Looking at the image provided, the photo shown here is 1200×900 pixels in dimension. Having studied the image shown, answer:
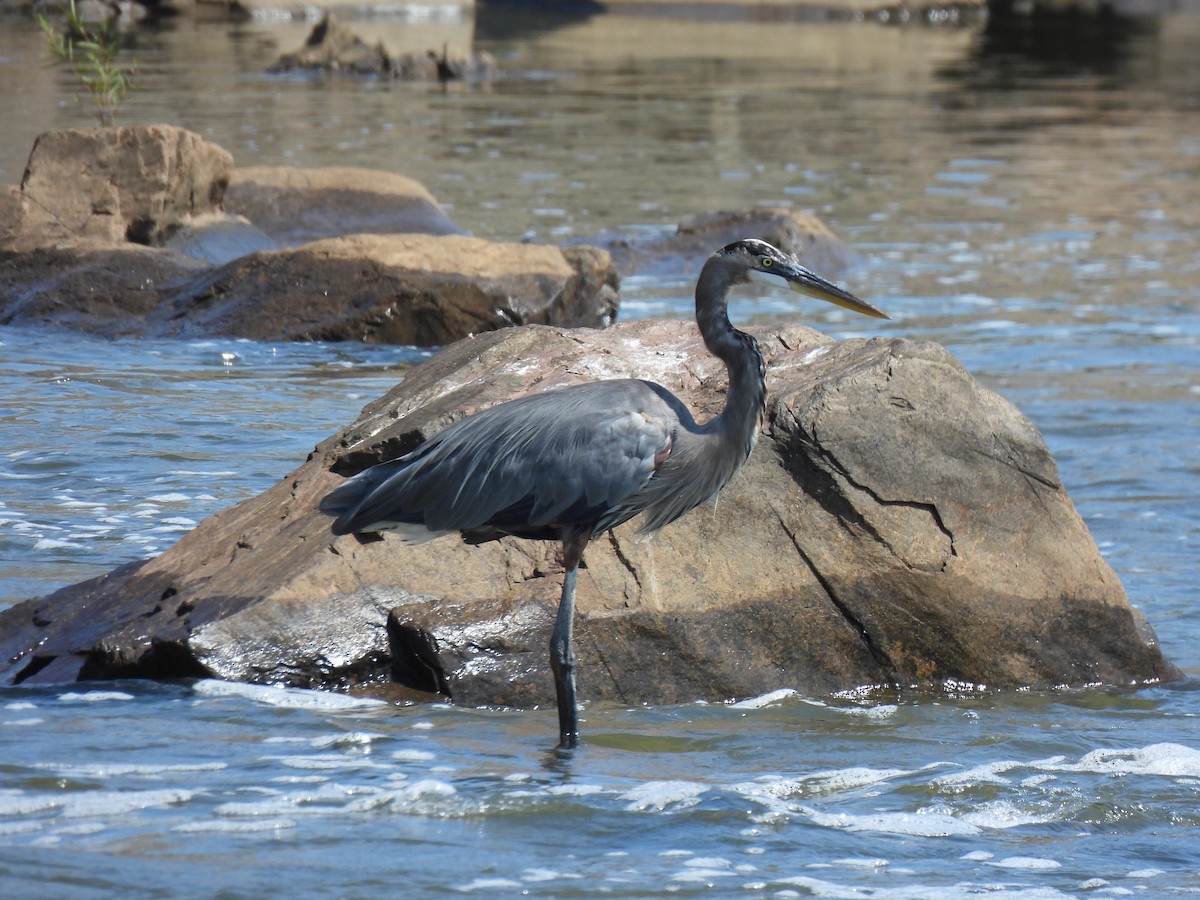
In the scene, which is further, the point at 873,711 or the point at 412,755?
the point at 873,711

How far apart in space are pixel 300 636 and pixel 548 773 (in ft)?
3.54

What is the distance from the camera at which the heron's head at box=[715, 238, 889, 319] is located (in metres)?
5.56

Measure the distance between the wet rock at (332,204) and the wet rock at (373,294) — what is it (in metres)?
3.97

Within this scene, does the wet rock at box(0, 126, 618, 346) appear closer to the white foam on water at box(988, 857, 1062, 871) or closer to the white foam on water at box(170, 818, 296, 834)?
the white foam on water at box(170, 818, 296, 834)

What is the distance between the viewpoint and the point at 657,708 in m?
5.58

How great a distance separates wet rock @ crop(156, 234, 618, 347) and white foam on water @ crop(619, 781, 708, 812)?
6.78 meters

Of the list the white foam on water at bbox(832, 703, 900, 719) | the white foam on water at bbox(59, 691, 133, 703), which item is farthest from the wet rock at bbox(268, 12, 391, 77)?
the white foam on water at bbox(832, 703, 900, 719)

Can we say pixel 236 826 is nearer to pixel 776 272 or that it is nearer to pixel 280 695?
pixel 280 695

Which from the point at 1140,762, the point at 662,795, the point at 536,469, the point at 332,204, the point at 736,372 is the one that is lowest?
the point at 1140,762

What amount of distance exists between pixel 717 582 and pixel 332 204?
1094cm

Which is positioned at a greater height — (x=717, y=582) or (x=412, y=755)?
(x=717, y=582)

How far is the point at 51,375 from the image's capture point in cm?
1004

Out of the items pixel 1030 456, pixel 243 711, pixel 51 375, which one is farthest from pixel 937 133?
pixel 243 711

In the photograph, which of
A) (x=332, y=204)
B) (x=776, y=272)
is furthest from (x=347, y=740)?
(x=332, y=204)
